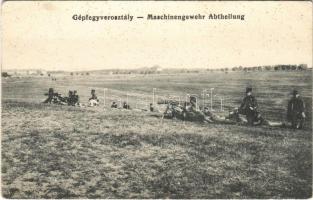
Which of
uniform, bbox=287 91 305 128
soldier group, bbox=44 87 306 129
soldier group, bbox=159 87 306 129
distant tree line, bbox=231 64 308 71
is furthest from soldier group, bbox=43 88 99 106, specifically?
uniform, bbox=287 91 305 128

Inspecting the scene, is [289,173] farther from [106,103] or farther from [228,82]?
[106,103]

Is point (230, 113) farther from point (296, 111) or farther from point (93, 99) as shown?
point (93, 99)

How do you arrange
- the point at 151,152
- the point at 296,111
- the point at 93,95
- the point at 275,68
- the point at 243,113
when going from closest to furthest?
the point at 151,152 → the point at 296,111 → the point at 275,68 → the point at 243,113 → the point at 93,95

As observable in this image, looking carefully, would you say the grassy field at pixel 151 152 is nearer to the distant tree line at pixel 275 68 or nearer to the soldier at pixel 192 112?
the distant tree line at pixel 275 68

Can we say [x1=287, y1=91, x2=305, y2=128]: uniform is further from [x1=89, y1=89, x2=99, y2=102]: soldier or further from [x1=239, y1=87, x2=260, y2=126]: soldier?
[x1=89, y1=89, x2=99, y2=102]: soldier

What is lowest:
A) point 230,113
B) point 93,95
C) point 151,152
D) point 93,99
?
point 151,152

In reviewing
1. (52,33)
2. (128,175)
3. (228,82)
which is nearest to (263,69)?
(228,82)

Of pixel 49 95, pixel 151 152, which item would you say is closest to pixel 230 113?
pixel 151 152
